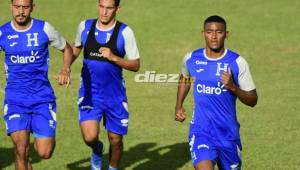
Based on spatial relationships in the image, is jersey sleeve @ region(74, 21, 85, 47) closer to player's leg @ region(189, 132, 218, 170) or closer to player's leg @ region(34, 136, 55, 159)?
player's leg @ region(34, 136, 55, 159)

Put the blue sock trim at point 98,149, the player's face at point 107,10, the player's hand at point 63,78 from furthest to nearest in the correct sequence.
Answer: the blue sock trim at point 98,149, the player's face at point 107,10, the player's hand at point 63,78

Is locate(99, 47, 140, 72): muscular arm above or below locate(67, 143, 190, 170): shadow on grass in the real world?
above

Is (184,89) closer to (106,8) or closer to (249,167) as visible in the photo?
(106,8)

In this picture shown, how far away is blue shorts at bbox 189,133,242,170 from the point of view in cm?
1048

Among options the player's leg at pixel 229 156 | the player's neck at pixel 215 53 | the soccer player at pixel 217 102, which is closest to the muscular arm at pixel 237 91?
the soccer player at pixel 217 102

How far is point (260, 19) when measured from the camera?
28.7 metres

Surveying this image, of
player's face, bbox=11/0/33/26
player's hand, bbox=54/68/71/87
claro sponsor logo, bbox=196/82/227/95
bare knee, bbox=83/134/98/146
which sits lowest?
bare knee, bbox=83/134/98/146

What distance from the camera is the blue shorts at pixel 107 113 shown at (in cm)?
1238

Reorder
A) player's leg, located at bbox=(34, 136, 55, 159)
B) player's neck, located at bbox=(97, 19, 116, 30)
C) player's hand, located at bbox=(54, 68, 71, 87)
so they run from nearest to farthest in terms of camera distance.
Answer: player's hand, located at bbox=(54, 68, 71, 87)
player's leg, located at bbox=(34, 136, 55, 159)
player's neck, located at bbox=(97, 19, 116, 30)

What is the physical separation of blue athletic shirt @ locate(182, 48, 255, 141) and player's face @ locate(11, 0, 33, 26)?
270cm

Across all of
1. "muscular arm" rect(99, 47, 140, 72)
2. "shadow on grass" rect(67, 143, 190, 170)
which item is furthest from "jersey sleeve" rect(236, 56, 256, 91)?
"shadow on grass" rect(67, 143, 190, 170)

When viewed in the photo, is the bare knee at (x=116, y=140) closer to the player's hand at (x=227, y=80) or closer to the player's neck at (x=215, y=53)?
the player's neck at (x=215, y=53)

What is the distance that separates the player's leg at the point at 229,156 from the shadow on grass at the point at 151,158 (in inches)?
129

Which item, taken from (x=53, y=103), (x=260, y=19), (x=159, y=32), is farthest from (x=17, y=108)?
(x=260, y=19)
